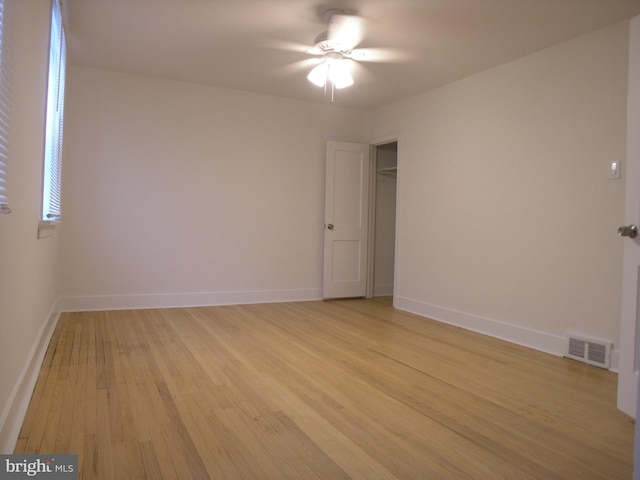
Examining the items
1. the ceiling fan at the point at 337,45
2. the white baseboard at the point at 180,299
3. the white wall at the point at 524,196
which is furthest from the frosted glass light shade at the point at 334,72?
the white baseboard at the point at 180,299

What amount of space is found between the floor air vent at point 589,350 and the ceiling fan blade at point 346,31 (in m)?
2.79

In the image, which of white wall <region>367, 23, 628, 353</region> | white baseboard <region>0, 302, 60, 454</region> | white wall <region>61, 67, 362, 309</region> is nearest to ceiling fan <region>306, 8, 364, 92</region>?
white wall <region>367, 23, 628, 353</region>

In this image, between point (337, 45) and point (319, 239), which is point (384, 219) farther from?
point (337, 45)

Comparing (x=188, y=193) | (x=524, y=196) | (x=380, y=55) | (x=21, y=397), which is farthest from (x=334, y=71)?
(x=21, y=397)

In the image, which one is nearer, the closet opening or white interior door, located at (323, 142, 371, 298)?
white interior door, located at (323, 142, 371, 298)

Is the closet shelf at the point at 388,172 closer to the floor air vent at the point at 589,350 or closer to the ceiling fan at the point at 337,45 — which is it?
the ceiling fan at the point at 337,45

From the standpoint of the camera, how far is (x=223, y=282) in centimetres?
525

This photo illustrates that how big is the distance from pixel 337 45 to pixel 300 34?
1.00 feet

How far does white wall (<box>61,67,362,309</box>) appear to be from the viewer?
4.60 m

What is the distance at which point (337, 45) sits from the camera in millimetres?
3625

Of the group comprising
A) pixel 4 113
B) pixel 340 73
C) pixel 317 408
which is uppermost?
pixel 340 73

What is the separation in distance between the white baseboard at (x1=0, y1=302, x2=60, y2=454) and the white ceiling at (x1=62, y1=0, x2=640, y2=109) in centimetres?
234

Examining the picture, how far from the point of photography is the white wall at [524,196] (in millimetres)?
3244

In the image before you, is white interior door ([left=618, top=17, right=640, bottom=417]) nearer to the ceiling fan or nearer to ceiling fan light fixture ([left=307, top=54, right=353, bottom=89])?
the ceiling fan
